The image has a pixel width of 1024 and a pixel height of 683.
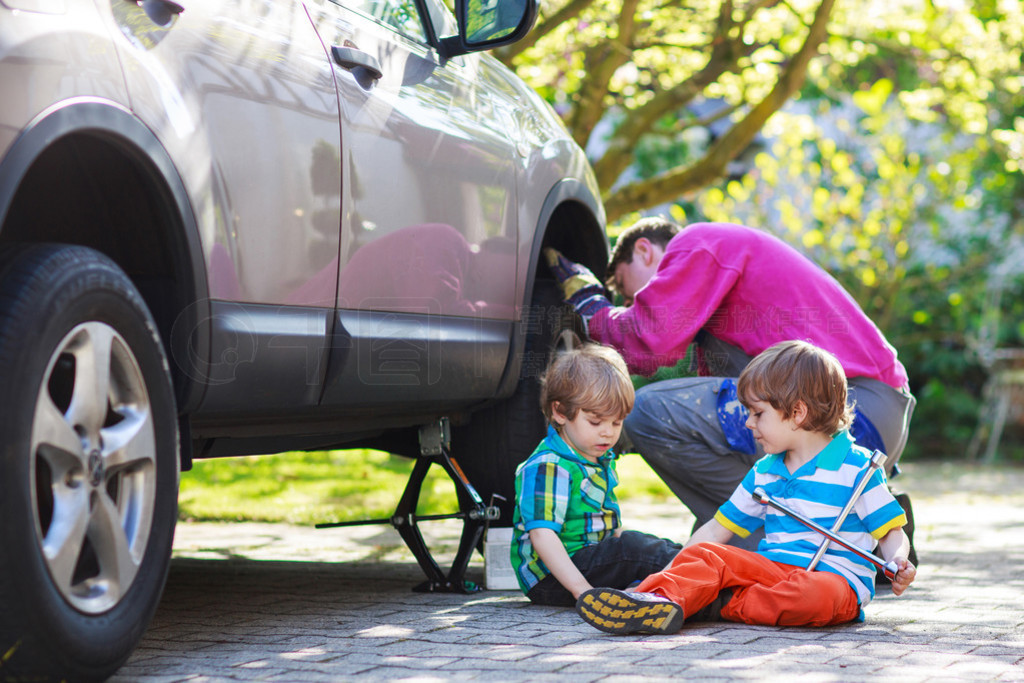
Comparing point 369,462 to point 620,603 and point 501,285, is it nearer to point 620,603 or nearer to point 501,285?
point 501,285

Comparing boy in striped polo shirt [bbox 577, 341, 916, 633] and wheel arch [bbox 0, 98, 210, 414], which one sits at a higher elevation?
wheel arch [bbox 0, 98, 210, 414]

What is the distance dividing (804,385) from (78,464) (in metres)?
1.85

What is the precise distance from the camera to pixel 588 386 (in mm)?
3285

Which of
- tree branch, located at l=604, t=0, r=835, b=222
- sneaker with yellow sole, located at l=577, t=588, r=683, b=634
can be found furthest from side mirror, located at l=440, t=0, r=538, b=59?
tree branch, located at l=604, t=0, r=835, b=222

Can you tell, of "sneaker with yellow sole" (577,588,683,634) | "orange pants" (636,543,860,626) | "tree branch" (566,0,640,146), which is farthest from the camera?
"tree branch" (566,0,640,146)

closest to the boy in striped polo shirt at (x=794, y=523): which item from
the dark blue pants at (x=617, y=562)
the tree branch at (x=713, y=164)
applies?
the dark blue pants at (x=617, y=562)

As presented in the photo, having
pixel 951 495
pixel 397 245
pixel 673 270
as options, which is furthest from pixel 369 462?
pixel 397 245

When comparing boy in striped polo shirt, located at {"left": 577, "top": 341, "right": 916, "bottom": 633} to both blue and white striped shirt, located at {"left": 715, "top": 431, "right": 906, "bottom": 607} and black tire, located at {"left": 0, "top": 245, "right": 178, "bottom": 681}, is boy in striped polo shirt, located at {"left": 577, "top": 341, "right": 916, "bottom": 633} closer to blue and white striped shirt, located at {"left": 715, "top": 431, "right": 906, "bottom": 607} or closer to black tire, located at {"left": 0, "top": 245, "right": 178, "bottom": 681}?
blue and white striped shirt, located at {"left": 715, "top": 431, "right": 906, "bottom": 607}

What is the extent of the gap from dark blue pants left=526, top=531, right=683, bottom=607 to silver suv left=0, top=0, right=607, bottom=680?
424mm

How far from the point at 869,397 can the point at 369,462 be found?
5.88 m

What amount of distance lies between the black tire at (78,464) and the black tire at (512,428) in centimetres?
170

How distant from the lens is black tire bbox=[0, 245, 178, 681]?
1.89 meters

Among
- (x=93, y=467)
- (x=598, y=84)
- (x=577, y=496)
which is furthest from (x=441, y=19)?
(x=598, y=84)

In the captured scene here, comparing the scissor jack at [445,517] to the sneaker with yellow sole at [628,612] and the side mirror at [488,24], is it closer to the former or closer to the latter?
the sneaker with yellow sole at [628,612]
